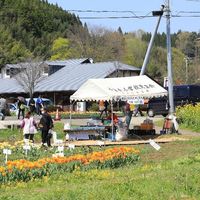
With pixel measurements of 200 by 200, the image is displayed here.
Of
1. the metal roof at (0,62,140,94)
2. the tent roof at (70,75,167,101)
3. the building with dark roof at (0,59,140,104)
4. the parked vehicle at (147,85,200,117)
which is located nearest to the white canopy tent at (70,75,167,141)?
the tent roof at (70,75,167,101)

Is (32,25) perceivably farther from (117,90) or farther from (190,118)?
(117,90)

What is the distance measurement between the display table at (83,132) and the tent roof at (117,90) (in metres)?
1.24

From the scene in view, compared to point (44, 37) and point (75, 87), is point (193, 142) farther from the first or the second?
point (44, 37)

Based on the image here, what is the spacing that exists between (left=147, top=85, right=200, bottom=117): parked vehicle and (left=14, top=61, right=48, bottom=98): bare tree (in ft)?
63.7

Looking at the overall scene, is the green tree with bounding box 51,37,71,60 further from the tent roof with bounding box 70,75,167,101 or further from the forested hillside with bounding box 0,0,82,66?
the tent roof with bounding box 70,75,167,101

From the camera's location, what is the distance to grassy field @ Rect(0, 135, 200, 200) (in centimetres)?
970

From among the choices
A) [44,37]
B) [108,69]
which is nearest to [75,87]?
[108,69]

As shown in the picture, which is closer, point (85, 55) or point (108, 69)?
point (108, 69)

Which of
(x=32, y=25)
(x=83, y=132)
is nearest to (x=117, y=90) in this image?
(x=83, y=132)

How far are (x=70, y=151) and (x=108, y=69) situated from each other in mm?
44708

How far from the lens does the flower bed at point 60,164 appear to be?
41.9 ft

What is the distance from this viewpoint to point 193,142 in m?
22.4

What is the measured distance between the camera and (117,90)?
81.8ft

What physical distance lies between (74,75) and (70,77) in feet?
1.58
